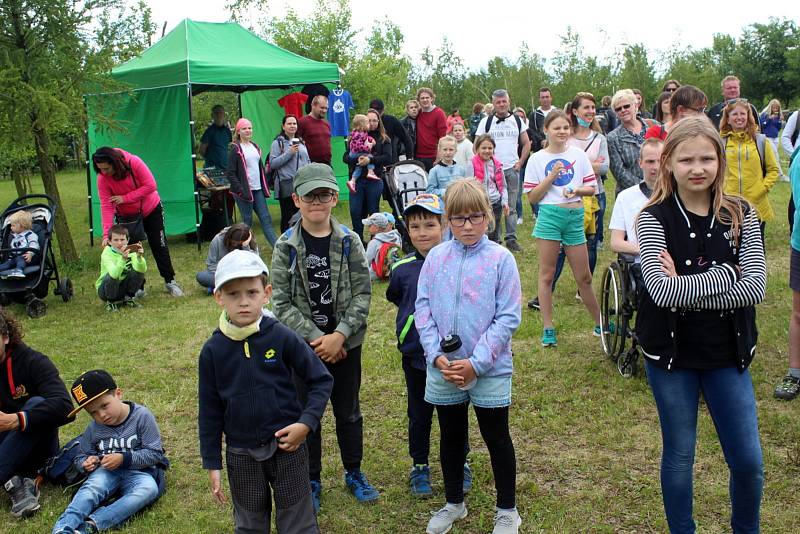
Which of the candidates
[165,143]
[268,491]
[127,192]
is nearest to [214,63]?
[165,143]

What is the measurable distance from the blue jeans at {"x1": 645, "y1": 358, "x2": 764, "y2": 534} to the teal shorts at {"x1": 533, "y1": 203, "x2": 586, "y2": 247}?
303cm

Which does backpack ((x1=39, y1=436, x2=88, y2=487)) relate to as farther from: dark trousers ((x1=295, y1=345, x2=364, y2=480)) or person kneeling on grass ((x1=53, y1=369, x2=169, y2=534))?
dark trousers ((x1=295, y1=345, x2=364, y2=480))

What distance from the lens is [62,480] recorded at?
4.29 m

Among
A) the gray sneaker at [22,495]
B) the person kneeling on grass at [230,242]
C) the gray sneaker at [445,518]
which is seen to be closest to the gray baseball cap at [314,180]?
the gray sneaker at [445,518]

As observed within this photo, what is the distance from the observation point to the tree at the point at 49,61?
9281mm

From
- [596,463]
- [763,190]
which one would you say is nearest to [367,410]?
[596,463]

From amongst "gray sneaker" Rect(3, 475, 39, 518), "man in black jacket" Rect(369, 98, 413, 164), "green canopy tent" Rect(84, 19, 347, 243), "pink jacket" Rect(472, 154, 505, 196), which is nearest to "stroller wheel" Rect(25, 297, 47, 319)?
"green canopy tent" Rect(84, 19, 347, 243)

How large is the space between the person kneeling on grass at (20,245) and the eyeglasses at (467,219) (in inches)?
253

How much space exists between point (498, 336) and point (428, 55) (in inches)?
1572

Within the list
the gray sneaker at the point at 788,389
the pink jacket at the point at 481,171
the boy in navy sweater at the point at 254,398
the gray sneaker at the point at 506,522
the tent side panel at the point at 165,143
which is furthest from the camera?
the tent side panel at the point at 165,143

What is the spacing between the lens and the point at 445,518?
143 inches

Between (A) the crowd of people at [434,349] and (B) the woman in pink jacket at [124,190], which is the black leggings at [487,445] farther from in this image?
(B) the woman in pink jacket at [124,190]

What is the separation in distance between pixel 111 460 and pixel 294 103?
1137 centimetres

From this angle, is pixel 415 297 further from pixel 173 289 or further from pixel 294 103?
pixel 294 103
